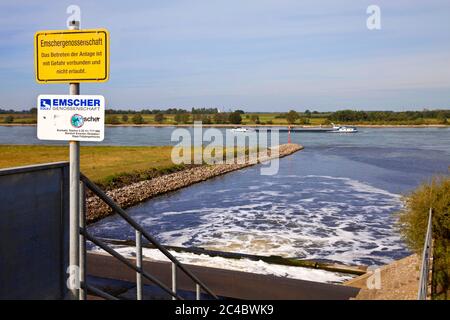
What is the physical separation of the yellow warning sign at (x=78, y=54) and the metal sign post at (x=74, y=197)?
0.26 ft

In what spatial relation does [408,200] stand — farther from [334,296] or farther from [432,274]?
[334,296]

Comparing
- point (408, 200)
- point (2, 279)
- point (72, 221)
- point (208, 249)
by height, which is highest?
point (72, 221)

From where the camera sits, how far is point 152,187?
30.5m

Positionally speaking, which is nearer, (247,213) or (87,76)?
(87,76)

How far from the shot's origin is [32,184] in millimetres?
2844

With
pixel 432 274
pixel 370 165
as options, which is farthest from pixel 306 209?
pixel 370 165

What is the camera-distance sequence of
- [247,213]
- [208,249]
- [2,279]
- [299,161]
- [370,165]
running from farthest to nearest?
[299,161] → [370,165] → [247,213] → [208,249] → [2,279]

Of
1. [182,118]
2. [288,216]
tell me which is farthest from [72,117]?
[182,118]

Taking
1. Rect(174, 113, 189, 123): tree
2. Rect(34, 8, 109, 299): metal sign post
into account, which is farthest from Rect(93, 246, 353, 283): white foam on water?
Rect(174, 113, 189, 123): tree

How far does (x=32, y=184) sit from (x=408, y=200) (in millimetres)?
11933

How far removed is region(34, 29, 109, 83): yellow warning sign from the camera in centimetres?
304

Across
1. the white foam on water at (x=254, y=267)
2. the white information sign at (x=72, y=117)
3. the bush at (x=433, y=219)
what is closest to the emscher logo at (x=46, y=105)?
the white information sign at (x=72, y=117)

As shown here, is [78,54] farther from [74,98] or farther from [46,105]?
[46,105]

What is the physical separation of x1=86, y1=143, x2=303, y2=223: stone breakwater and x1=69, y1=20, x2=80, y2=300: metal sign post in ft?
60.4
